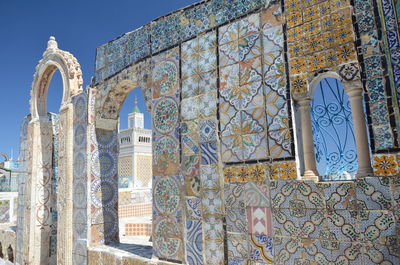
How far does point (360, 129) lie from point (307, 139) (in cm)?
43

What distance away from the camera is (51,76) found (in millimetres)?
6395

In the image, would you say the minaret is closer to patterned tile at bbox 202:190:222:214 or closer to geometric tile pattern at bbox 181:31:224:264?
geometric tile pattern at bbox 181:31:224:264

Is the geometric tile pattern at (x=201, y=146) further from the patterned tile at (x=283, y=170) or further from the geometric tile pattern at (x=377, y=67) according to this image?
the geometric tile pattern at (x=377, y=67)

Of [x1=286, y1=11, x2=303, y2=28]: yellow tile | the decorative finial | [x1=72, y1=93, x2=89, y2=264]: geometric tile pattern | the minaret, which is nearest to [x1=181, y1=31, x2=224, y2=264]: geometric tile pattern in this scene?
[x1=286, y1=11, x2=303, y2=28]: yellow tile

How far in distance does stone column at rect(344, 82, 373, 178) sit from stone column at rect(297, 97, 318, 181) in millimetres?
358

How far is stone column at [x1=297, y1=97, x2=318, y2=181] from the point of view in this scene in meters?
2.71

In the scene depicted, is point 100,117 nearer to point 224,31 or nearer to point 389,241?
point 224,31

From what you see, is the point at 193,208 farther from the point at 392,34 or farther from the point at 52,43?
the point at 52,43

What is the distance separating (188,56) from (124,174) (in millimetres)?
23027

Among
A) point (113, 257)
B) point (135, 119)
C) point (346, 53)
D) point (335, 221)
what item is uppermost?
point (135, 119)

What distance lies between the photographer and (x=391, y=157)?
226 cm

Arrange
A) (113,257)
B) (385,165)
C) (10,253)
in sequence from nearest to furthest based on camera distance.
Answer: (385,165), (113,257), (10,253)

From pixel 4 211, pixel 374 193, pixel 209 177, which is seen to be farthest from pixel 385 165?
pixel 4 211

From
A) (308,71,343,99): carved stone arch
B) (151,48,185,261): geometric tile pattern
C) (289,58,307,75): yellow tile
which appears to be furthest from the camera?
(151,48,185,261): geometric tile pattern
